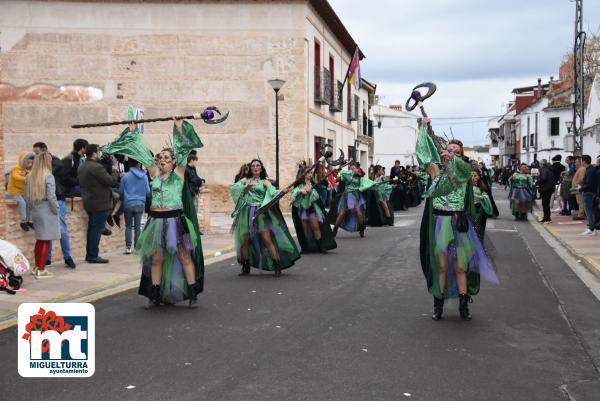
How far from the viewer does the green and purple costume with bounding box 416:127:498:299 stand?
7.33 m

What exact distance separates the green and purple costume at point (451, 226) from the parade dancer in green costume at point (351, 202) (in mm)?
8504

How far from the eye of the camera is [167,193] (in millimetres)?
8086

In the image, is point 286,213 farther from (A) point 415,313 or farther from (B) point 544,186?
(A) point 415,313

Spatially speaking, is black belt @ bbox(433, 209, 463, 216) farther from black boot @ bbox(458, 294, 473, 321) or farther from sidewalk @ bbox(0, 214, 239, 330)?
sidewalk @ bbox(0, 214, 239, 330)

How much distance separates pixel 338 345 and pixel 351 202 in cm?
995

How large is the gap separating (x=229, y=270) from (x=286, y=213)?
13571 mm

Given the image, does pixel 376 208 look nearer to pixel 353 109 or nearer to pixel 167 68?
pixel 167 68

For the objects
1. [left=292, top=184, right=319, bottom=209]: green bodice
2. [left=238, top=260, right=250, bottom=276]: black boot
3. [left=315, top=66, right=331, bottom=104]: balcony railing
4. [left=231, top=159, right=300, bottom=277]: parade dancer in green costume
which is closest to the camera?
[left=231, top=159, right=300, bottom=277]: parade dancer in green costume

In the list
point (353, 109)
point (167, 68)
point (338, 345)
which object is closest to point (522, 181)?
point (167, 68)

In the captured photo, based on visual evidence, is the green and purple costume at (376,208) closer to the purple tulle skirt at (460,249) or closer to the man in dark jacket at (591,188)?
the man in dark jacket at (591,188)

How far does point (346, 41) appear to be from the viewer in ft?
113

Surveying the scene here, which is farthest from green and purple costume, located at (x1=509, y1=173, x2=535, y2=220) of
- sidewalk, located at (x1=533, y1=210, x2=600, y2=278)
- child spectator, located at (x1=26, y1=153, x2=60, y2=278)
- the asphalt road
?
child spectator, located at (x1=26, y1=153, x2=60, y2=278)

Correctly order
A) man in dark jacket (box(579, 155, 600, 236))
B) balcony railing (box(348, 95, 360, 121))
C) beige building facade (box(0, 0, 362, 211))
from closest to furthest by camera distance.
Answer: man in dark jacket (box(579, 155, 600, 236)), beige building facade (box(0, 0, 362, 211)), balcony railing (box(348, 95, 360, 121))

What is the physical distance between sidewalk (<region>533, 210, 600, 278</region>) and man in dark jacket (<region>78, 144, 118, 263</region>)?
7.84 meters
